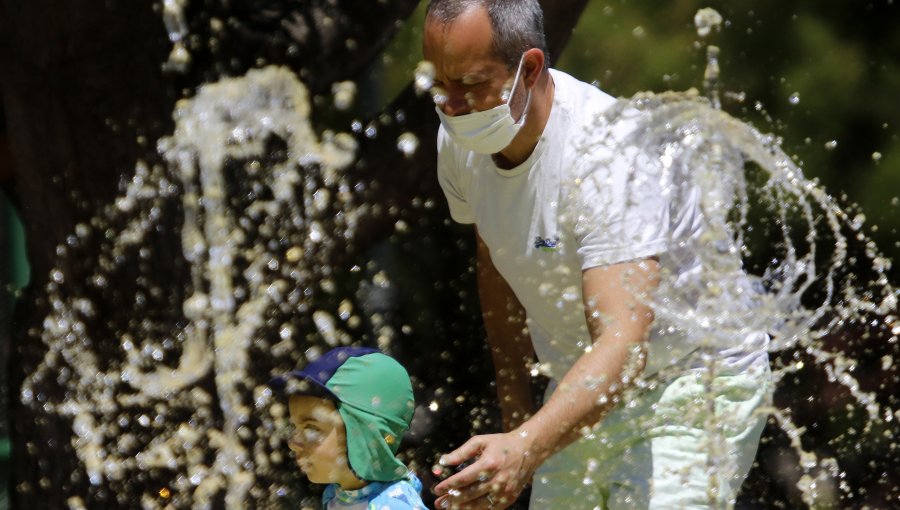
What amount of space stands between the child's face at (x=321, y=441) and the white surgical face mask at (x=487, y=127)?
0.66 metres

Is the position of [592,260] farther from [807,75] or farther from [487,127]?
[807,75]

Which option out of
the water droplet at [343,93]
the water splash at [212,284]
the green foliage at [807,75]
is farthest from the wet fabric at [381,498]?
the green foliage at [807,75]

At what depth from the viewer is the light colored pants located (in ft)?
9.48

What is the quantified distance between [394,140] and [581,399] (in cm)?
178

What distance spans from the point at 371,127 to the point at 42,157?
1058 millimetres

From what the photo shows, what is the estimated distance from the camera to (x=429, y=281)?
16.9ft

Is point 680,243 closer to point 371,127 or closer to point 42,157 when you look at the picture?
point 371,127

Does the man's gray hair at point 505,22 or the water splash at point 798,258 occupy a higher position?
the man's gray hair at point 505,22

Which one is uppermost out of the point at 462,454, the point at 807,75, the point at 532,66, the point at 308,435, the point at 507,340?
the point at 532,66

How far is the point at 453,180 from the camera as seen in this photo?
10.7ft

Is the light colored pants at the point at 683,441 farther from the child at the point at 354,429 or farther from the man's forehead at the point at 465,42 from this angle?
the man's forehead at the point at 465,42

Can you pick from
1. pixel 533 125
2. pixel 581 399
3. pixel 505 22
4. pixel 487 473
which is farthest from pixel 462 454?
pixel 505 22

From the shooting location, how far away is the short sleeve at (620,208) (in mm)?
2682

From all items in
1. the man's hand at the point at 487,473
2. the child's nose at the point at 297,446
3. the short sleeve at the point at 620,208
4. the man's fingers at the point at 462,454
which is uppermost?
the short sleeve at the point at 620,208
